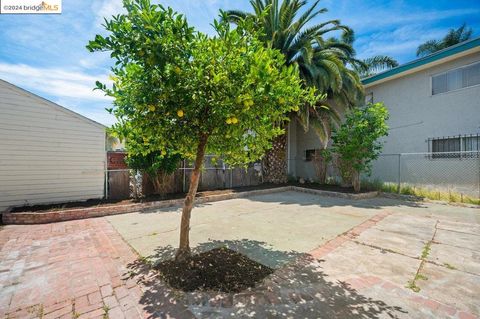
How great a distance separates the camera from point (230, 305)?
242cm

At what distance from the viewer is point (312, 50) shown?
9867mm

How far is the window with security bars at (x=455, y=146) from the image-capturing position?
815 centimetres

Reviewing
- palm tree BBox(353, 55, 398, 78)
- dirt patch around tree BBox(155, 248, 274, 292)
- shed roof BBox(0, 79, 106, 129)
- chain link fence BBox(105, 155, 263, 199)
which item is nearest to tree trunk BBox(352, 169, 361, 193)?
chain link fence BBox(105, 155, 263, 199)

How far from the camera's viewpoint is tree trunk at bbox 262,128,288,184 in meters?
12.0

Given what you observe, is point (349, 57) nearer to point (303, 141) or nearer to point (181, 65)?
point (303, 141)

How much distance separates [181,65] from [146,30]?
440mm

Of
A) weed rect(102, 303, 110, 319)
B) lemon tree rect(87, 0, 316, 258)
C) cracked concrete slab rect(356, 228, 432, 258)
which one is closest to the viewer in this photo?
lemon tree rect(87, 0, 316, 258)

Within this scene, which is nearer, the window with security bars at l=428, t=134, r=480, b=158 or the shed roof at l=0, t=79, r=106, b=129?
the shed roof at l=0, t=79, r=106, b=129

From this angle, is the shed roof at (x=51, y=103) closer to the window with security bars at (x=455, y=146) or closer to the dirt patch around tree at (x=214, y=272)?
the dirt patch around tree at (x=214, y=272)

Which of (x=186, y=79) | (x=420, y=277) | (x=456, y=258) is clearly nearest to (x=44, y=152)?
(x=186, y=79)

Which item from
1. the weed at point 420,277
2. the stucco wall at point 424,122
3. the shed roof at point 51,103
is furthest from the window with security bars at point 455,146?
the shed roof at point 51,103

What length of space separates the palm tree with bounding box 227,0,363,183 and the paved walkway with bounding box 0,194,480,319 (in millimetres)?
6799

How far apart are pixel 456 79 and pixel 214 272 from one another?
38.0ft

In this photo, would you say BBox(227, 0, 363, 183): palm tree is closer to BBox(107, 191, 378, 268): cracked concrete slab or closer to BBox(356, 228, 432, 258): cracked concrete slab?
BBox(107, 191, 378, 268): cracked concrete slab
